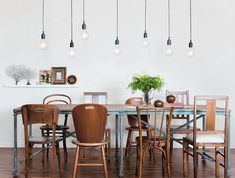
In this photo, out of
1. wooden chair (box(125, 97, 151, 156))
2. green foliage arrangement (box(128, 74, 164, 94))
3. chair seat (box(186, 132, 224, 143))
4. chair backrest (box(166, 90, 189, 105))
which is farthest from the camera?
chair backrest (box(166, 90, 189, 105))

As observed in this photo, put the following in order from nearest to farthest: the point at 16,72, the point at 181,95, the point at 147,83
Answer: the point at 147,83 → the point at 181,95 → the point at 16,72

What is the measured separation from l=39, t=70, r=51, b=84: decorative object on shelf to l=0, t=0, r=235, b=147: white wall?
0.09 m

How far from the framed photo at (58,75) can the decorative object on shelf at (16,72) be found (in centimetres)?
50

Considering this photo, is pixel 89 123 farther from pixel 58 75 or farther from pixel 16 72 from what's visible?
pixel 16 72

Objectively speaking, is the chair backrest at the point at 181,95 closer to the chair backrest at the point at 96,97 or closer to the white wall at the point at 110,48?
the white wall at the point at 110,48

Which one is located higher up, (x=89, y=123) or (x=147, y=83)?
(x=147, y=83)

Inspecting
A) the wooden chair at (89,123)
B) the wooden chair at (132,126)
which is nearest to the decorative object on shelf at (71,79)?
the wooden chair at (132,126)

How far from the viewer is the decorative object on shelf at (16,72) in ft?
17.3

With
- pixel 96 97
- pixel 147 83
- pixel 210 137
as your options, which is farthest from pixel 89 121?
pixel 96 97

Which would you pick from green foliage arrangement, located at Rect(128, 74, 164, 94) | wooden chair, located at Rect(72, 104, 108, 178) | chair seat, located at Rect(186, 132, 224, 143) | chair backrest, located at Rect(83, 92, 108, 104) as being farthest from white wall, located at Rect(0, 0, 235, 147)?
wooden chair, located at Rect(72, 104, 108, 178)

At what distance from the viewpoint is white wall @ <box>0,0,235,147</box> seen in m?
5.32

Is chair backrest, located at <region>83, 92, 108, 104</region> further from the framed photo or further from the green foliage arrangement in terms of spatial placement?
the green foliage arrangement

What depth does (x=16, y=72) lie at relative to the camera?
529cm

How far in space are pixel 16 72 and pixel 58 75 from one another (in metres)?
0.72
